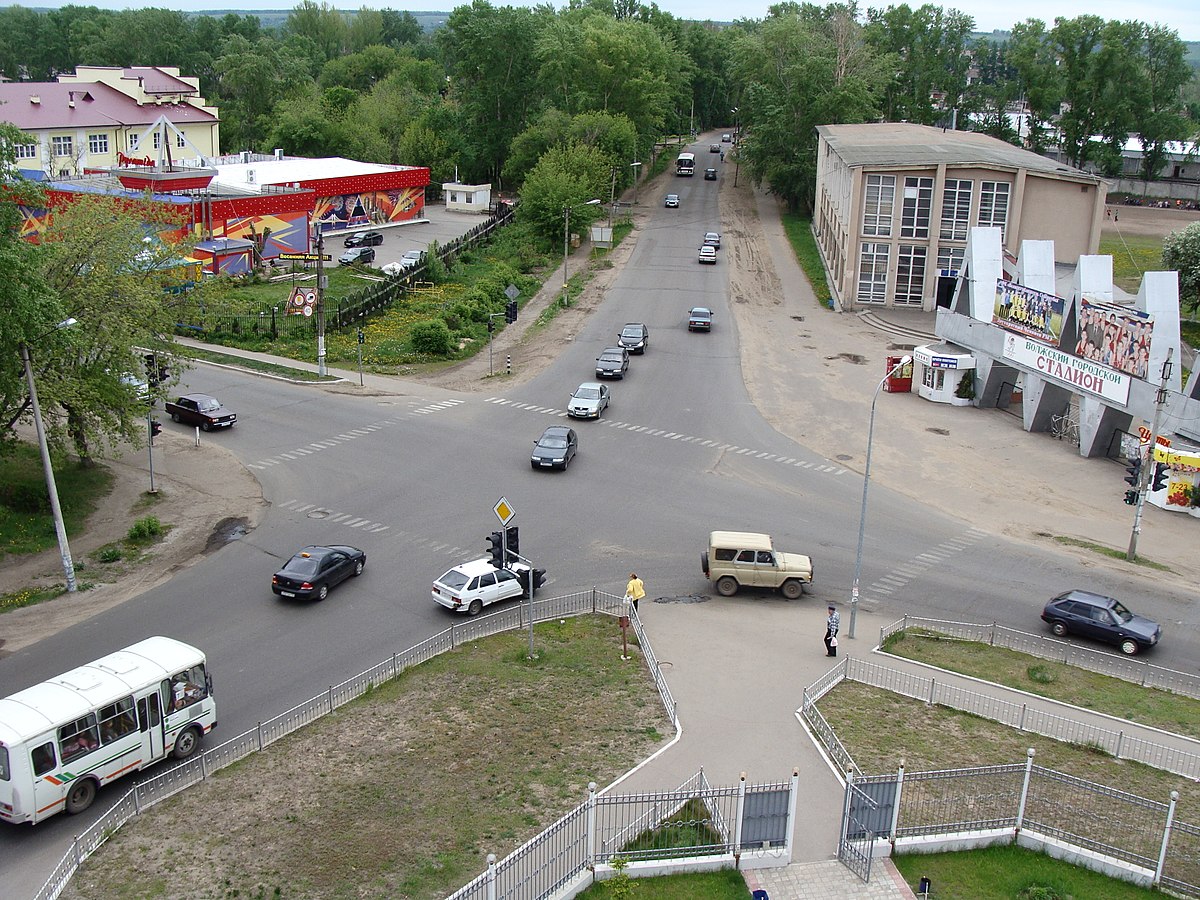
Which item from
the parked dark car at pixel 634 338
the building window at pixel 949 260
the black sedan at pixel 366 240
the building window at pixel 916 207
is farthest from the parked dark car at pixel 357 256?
the building window at pixel 949 260

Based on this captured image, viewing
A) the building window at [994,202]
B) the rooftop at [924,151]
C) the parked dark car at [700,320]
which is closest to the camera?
the parked dark car at [700,320]

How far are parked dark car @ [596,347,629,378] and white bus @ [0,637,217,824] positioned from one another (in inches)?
1181

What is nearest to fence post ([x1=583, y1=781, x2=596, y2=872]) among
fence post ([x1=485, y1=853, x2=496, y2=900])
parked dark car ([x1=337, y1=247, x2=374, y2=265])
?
fence post ([x1=485, y1=853, x2=496, y2=900])

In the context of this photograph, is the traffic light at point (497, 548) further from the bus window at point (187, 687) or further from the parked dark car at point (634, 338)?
the parked dark car at point (634, 338)

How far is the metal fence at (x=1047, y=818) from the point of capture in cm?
1591

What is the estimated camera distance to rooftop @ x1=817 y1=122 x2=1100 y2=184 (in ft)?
208

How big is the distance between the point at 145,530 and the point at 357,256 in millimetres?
41844

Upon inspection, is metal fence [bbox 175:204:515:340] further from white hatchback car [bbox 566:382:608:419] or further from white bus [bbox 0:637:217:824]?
white bus [bbox 0:637:217:824]

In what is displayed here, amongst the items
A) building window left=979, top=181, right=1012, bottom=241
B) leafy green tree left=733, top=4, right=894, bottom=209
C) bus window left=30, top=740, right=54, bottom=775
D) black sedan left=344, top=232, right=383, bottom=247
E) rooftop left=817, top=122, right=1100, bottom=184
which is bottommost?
bus window left=30, top=740, right=54, bottom=775

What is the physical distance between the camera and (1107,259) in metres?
41.3

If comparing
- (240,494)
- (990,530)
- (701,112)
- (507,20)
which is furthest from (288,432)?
(701,112)

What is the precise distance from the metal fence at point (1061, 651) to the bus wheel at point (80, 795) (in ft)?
55.2

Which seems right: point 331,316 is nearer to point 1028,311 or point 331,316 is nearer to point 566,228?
point 566,228

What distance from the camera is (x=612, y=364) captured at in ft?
159
